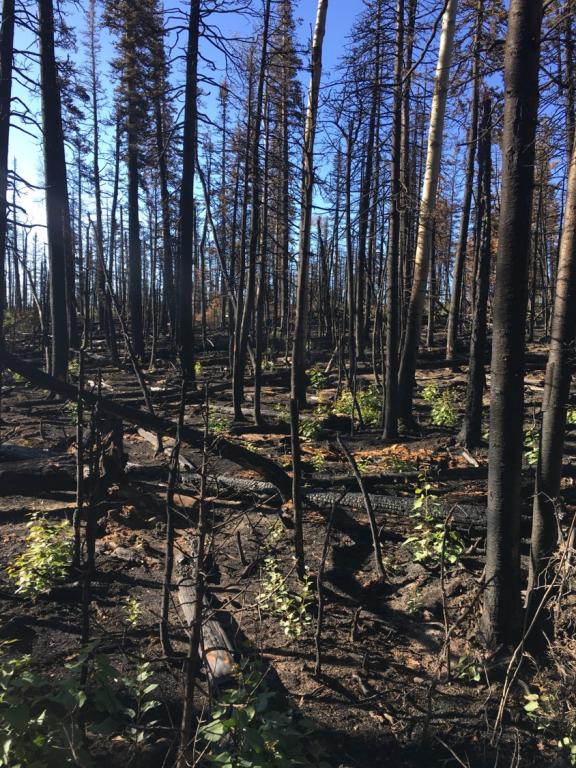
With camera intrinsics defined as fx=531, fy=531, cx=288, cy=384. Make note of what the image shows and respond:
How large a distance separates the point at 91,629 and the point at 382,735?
252cm

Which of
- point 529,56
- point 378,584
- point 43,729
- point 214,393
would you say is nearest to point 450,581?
point 378,584

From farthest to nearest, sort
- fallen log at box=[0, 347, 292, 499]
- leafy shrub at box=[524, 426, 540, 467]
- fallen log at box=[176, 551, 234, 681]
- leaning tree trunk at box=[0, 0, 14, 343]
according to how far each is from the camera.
A: leaning tree trunk at box=[0, 0, 14, 343], leafy shrub at box=[524, 426, 540, 467], fallen log at box=[0, 347, 292, 499], fallen log at box=[176, 551, 234, 681]

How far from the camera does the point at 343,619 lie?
5.02 m

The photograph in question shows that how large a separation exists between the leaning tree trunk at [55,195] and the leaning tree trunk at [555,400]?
1128 cm

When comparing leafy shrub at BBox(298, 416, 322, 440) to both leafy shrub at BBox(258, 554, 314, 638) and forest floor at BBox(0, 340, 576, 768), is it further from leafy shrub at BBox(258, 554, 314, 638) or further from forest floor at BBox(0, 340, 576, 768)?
leafy shrub at BBox(258, 554, 314, 638)

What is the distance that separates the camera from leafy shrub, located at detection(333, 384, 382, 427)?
37.0 feet

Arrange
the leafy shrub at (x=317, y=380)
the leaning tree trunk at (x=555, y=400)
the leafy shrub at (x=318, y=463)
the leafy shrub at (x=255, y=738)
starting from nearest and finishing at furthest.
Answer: the leafy shrub at (x=255, y=738), the leaning tree trunk at (x=555, y=400), the leafy shrub at (x=318, y=463), the leafy shrub at (x=317, y=380)

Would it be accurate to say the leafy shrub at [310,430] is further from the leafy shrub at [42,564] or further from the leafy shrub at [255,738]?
the leafy shrub at [255,738]

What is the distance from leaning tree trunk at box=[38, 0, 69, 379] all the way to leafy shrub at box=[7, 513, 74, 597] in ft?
26.7

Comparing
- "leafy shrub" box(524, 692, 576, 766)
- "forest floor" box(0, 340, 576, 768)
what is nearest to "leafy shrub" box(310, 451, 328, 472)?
"forest floor" box(0, 340, 576, 768)

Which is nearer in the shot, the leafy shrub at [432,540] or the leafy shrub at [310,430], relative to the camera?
the leafy shrub at [432,540]

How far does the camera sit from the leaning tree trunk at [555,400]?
4215 mm

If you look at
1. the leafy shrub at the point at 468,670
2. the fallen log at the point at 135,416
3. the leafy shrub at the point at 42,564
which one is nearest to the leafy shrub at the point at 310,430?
the fallen log at the point at 135,416

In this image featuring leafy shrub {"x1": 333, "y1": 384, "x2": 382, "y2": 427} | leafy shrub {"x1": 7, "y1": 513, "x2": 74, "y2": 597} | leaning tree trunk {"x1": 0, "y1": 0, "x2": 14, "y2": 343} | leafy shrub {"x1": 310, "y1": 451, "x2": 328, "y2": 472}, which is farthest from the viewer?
leafy shrub {"x1": 333, "y1": 384, "x2": 382, "y2": 427}
